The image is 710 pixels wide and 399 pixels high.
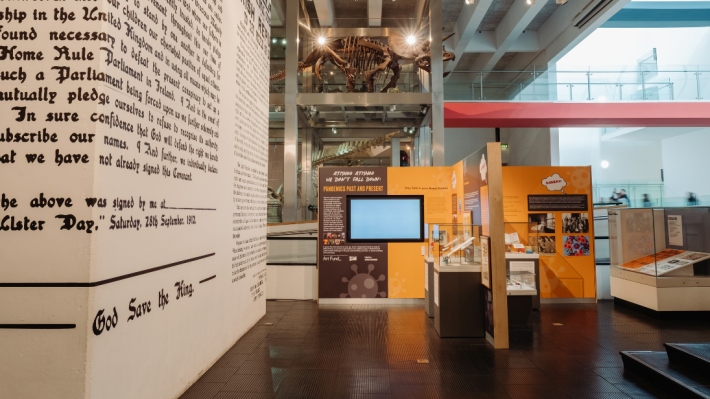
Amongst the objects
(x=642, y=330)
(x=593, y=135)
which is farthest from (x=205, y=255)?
(x=593, y=135)

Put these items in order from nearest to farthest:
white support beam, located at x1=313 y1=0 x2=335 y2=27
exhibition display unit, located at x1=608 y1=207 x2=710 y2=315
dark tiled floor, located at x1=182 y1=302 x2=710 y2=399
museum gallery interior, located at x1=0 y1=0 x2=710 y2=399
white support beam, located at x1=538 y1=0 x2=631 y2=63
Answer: museum gallery interior, located at x1=0 y1=0 x2=710 y2=399 < dark tiled floor, located at x1=182 y1=302 x2=710 y2=399 < exhibition display unit, located at x1=608 y1=207 x2=710 y2=315 < white support beam, located at x1=313 y1=0 x2=335 y2=27 < white support beam, located at x1=538 y1=0 x2=631 y2=63

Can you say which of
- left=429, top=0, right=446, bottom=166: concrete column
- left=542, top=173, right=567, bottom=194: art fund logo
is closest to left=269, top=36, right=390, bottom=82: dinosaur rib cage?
left=429, top=0, right=446, bottom=166: concrete column

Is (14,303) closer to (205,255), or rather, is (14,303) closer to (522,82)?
(205,255)

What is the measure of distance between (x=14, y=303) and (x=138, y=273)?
0.55 metres

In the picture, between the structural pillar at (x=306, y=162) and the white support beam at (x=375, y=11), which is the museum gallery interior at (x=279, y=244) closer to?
the white support beam at (x=375, y=11)

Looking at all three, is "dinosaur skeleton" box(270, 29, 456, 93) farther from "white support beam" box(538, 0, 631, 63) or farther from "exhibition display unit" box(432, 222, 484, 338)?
"exhibition display unit" box(432, 222, 484, 338)

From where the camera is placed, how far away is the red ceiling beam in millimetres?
10156

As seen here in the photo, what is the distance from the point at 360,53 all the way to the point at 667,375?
7764mm

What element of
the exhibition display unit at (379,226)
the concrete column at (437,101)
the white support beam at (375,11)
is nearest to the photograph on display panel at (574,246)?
the exhibition display unit at (379,226)

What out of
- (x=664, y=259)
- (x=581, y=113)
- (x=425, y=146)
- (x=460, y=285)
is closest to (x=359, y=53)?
(x=425, y=146)

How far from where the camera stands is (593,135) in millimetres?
13742

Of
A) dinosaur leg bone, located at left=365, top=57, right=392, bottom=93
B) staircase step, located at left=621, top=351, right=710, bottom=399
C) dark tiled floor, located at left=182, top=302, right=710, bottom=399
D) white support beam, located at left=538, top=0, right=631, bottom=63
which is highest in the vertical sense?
white support beam, located at left=538, top=0, right=631, bottom=63

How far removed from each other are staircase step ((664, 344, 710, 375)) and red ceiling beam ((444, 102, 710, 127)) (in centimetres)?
824

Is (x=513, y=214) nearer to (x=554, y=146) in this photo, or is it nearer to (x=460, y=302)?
(x=460, y=302)
